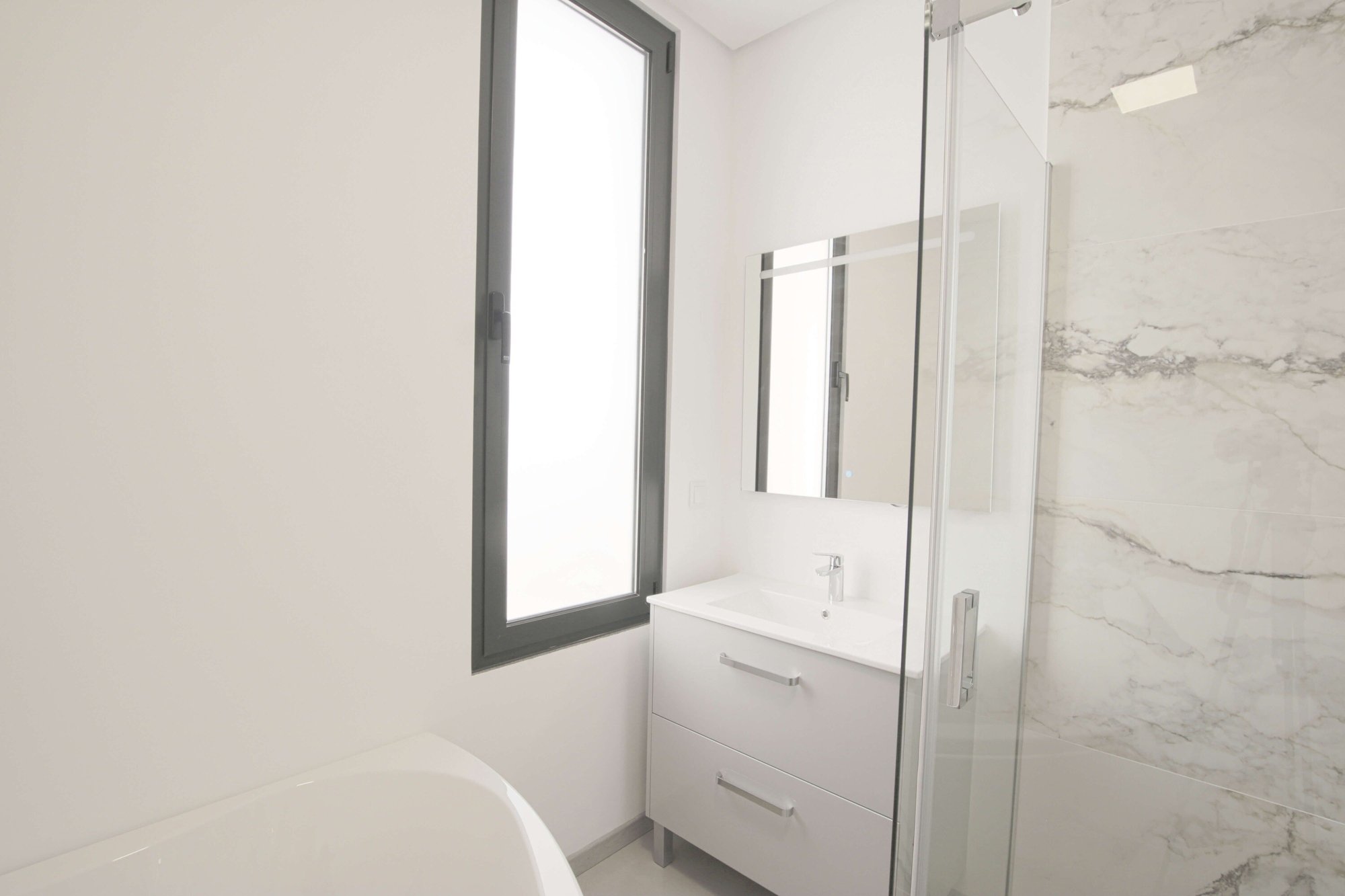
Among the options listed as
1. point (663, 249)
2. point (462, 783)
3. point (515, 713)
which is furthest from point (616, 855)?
point (663, 249)

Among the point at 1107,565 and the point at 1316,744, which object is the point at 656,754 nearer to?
the point at 1107,565

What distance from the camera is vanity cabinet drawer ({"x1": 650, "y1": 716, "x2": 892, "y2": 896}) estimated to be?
1.53m

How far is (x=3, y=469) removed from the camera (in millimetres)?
1039

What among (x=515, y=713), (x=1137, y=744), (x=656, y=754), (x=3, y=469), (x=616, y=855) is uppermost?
(x=3, y=469)

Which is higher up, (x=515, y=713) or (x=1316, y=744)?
(x=1316, y=744)

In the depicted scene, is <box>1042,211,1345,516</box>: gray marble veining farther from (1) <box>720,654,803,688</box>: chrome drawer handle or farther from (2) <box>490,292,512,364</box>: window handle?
(2) <box>490,292,512,364</box>: window handle

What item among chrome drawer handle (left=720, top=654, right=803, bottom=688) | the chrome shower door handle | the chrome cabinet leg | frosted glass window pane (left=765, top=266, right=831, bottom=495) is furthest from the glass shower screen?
the chrome cabinet leg

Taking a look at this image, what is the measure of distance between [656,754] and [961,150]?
179 cm

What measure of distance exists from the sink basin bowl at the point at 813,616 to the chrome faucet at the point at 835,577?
0.03 metres

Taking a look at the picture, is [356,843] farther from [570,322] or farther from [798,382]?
[798,382]

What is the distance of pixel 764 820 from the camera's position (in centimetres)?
171

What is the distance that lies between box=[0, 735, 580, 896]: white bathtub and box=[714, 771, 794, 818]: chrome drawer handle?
2.20ft

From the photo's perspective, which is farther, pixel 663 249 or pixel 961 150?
pixel 663 249

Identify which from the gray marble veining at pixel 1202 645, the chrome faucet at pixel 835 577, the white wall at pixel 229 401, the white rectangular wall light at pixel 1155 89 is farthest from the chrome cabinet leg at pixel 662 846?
the white rectangular wall light at pixel 1155 89
